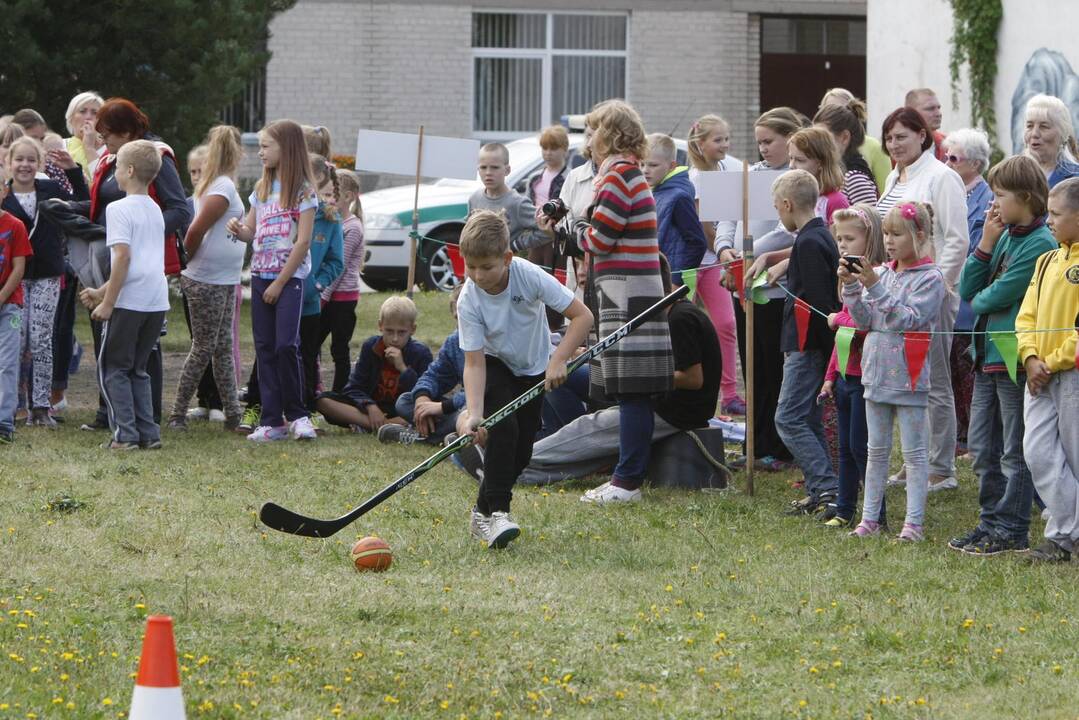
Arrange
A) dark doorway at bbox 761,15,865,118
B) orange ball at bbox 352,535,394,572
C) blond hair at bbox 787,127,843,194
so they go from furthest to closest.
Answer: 1. dark doorway at bbox 761,15,865,118
2. blond hair at bbox 787,127,843,194
3. orange ball at bbox 352,535,394,572

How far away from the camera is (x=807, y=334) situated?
291 inches

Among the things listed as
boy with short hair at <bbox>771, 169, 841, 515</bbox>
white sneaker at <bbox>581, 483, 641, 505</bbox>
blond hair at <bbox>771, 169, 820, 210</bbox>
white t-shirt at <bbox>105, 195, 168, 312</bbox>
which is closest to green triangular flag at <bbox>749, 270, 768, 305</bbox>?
boy with short hair at <bbox>771, 169, 841, 515</bbox>

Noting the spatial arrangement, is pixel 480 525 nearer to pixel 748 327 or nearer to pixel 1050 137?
pixel 748 327

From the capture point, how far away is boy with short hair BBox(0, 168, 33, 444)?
351 inches

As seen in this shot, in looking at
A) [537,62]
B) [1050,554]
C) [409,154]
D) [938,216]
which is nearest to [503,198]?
[409,154]

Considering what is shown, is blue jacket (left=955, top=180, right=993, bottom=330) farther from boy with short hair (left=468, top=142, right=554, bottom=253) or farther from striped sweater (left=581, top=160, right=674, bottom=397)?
boy with short hair (left=468, top=142, right=554, bottom=253)

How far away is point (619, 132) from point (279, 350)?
2.86 m

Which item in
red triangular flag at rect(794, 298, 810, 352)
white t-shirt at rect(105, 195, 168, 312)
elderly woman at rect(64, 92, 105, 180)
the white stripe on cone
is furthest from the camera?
elderly woman at rect(64, 92, 105, 180)

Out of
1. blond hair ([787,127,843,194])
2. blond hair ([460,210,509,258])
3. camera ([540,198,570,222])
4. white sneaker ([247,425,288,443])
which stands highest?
blond hair ([787,127,843,194])

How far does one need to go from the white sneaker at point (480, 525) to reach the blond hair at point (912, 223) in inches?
81.9

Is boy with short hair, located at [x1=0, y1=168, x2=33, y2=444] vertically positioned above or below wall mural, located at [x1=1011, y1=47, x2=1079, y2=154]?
below

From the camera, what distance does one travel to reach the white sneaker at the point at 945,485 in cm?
797

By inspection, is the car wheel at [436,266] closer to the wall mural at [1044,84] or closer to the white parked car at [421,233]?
the white parked car at [421,233]

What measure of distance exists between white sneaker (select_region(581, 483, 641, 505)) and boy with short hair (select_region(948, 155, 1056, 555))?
5.29 ft
